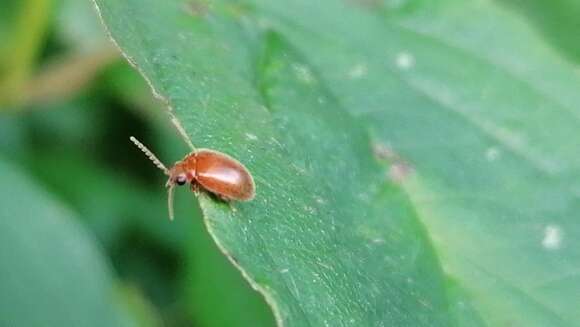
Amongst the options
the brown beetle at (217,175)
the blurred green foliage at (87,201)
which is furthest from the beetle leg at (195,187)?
the blurred green foliage at (87,201)

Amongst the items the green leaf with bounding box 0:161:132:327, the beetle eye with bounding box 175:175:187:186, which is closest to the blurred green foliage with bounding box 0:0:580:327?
the green leaf with bounding box 0:161:132:327

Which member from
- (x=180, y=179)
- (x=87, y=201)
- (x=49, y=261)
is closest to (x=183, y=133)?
(x=180, y=179)

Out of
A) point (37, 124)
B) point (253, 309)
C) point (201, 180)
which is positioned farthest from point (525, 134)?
point (37, 124)

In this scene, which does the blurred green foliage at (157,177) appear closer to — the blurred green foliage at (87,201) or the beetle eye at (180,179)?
the blurred green foliage at (87,201)

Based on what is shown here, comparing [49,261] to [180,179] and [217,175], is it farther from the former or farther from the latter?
[217,175]

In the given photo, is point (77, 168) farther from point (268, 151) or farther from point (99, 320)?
point (268, 151)

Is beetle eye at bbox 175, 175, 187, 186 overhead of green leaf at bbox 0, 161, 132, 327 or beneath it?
overhead

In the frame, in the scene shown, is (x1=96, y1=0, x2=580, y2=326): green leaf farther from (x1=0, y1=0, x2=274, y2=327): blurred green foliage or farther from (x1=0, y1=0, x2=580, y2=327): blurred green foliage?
(x1=0, y1=0, x2=274, y2=327): blurred green foliage
